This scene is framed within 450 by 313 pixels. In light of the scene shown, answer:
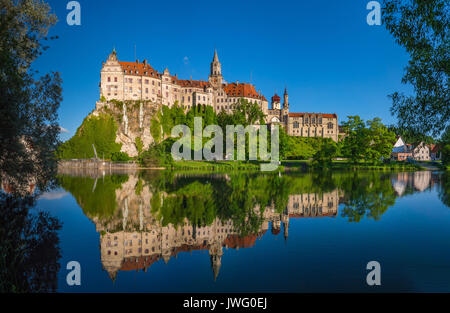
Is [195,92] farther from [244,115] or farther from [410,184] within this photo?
[410,184]

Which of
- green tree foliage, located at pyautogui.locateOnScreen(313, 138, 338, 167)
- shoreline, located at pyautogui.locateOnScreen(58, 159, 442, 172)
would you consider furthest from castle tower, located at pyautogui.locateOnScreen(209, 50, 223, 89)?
green tree foliage, located at pyautogui.locateOnScreen(313, 138, 338, 167)

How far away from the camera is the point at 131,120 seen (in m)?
80.2

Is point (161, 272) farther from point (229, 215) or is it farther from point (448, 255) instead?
point (448, 255)

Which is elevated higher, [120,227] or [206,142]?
[206,142]

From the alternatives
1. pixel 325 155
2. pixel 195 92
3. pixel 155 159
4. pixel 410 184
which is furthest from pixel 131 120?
pixel 410 184

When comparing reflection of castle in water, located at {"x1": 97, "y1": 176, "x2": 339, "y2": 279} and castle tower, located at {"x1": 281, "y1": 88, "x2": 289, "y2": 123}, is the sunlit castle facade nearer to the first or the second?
castle tower, located at {"x1": 281, "y1": 88, "x2": 289, "y2": 123}

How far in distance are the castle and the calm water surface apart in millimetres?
69051

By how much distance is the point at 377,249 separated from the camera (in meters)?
10.5

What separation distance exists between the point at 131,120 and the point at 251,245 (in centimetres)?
7510

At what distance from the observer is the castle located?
82.3 metres

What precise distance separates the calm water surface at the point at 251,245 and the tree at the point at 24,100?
3.32 metres

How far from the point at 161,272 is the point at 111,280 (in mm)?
1373

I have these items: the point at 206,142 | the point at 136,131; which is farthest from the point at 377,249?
the point at 136,131
